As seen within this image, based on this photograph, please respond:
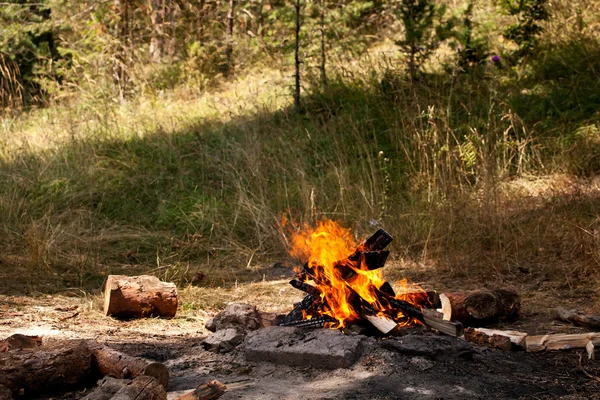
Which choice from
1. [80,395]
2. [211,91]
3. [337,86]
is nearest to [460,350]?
[80,395]

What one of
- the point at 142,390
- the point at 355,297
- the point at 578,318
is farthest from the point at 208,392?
the point at 578,318

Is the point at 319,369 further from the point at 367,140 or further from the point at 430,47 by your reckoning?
the point at 430,47

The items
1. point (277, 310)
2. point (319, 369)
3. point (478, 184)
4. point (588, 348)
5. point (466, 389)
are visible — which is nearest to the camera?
point (466, 389)

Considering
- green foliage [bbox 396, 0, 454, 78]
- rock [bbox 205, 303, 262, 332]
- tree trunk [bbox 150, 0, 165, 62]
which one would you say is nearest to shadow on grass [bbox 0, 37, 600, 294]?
green foliage [bbox 396, 0, 454, 78]

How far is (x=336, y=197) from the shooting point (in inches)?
277

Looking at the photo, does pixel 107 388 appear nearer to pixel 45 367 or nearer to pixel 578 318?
pixel 45 367

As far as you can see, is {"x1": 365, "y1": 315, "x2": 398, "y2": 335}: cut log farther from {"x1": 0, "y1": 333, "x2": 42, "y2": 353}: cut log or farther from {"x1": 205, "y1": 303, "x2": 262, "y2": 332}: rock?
{"x1": 0, "y1": 333, "x2": 42, "y2": 353}: cut log

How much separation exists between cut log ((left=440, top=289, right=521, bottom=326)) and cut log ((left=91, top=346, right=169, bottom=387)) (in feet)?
5.93

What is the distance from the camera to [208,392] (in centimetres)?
301

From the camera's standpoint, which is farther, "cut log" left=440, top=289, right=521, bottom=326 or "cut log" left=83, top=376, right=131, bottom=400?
"cut log" left=440, top=289, right=521, bottom=326

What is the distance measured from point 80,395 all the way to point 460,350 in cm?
178

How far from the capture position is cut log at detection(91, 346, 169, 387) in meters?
3.20

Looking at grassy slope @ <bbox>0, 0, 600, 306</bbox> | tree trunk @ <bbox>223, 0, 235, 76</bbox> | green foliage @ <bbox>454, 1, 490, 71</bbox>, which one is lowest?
grassy slope @ <bbox>0, 0, 600, 306</bbox>

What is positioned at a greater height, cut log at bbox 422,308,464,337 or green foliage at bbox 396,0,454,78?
green foliage at bbox 396,0,454,78
